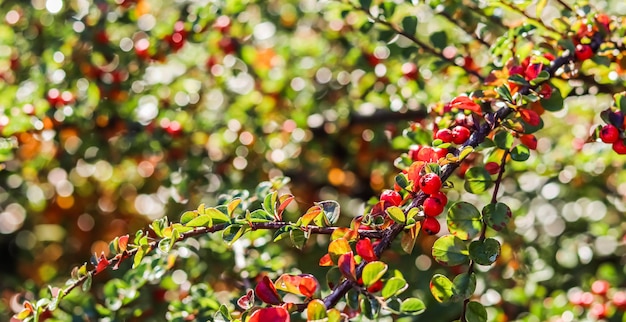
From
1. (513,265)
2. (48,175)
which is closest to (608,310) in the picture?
(513,265)

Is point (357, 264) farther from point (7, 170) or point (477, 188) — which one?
point (7, 170)

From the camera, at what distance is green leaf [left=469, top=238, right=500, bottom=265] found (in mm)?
986

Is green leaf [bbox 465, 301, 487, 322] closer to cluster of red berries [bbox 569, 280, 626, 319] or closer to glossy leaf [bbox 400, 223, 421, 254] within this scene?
glossy leaf [bbox 400, 223, 421, 254]

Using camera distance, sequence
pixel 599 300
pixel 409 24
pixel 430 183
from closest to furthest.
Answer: pixel 430 183 → pixel 409 24 → pixel 599 300

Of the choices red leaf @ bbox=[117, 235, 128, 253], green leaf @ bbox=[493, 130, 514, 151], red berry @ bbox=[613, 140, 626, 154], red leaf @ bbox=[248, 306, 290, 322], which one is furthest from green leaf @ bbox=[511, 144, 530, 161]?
red leaf @ bbox=[117, 235, 128, 253]

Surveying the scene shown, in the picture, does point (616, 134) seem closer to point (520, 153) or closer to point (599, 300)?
point (520, 153)

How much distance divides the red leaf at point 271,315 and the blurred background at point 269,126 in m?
0.52

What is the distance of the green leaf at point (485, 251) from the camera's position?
3.23ft

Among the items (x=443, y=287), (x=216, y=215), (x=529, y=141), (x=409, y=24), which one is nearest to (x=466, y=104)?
(x=529, y=141)

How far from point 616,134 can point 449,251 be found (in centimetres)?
33

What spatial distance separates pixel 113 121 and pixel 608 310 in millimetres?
1296

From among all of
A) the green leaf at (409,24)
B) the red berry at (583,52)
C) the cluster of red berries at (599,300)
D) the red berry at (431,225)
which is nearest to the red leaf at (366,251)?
the red berry at (431,225)

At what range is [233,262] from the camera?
1568 mm

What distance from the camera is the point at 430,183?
3.09 feet
